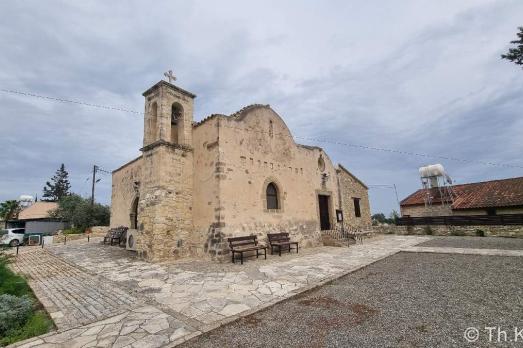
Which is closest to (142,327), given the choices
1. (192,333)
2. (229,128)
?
(192,333)

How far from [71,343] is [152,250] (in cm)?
609

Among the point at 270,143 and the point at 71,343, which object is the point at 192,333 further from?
the point at 270,143

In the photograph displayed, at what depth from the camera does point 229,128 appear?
34.8 ft

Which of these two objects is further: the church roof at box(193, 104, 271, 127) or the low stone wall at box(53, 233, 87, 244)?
the low stone wall at box(53, 233, 87, 244)

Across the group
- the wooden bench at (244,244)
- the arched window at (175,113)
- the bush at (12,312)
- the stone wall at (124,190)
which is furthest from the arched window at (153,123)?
the bush at (12,312)

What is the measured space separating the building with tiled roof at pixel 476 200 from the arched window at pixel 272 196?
18.2m

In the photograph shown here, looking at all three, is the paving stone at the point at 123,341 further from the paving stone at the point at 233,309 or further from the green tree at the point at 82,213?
the green tree at the point at 82,213

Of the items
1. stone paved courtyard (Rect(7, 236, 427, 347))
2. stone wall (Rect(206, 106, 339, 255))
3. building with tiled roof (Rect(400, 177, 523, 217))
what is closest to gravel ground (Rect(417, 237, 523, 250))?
stone paved courtyard (Rect(7, 236, 427, 347))

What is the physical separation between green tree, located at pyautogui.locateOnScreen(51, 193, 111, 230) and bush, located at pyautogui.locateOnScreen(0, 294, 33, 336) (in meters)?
20.0

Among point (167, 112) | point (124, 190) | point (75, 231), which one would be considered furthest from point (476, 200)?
point (75, 231)

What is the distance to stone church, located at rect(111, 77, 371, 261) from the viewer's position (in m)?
9.91

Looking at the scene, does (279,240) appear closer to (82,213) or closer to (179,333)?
(179,333)

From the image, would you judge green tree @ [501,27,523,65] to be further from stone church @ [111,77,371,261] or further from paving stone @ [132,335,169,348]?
paving stone @ [132,335,169,348]

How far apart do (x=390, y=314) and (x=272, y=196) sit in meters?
8.23
